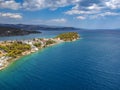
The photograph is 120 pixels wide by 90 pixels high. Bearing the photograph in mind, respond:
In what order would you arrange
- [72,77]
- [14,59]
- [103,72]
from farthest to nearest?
[14,59], [103,72], [72,77]

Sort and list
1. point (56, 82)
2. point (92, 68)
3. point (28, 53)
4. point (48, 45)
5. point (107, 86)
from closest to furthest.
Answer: point (107, 86), point (56, 82), point (92, 68), point (28, 53), point (48, 45)

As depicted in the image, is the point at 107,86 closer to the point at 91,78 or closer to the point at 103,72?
the point at 91,78

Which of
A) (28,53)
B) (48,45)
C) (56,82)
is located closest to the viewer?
(56,82)

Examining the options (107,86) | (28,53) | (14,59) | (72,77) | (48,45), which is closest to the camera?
(107,86)

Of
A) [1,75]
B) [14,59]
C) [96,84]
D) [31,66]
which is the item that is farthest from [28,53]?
[96,84]

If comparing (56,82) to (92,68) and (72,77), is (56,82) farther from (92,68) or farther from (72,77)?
(92,68)

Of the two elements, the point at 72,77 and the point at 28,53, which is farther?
the point at 28,53

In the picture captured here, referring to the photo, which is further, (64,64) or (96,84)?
(64,64)

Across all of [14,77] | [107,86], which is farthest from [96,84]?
[14,77]
